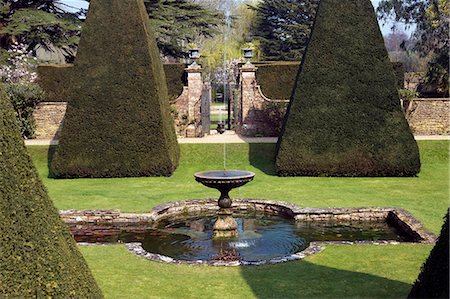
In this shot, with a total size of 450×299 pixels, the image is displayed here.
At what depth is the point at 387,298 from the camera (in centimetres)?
664

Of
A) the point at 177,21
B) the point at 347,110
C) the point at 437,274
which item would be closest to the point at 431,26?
the point at 177,21

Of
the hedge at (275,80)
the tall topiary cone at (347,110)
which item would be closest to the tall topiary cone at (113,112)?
the tall topiary cone at (347,110)

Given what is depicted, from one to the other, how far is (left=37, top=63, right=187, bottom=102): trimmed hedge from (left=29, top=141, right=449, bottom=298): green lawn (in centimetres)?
635

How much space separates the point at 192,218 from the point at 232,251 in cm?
304

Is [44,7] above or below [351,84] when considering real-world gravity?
above

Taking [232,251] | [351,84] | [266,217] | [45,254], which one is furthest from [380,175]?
[45,254]

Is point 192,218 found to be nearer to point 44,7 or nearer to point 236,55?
point 44,7

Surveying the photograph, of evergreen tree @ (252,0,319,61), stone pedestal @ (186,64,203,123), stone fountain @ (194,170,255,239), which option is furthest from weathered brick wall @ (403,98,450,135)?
evergreen tree @ (252,0,319,61)

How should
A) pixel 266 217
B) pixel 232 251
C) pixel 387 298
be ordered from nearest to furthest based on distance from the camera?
1. pixel 387 298
2. pixel 232 251
3. pixel 266 217

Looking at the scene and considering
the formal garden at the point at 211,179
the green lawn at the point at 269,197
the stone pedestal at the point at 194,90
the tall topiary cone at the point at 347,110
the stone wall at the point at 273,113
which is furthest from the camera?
the stone pedestal at the point at 194,90

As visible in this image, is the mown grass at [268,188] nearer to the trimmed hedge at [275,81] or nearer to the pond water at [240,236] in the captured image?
the pond water at [240,236]

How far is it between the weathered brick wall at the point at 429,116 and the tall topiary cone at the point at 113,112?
10.7m

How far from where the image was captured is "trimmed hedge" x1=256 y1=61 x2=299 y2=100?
24.8m

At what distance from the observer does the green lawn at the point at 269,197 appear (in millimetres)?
7191
